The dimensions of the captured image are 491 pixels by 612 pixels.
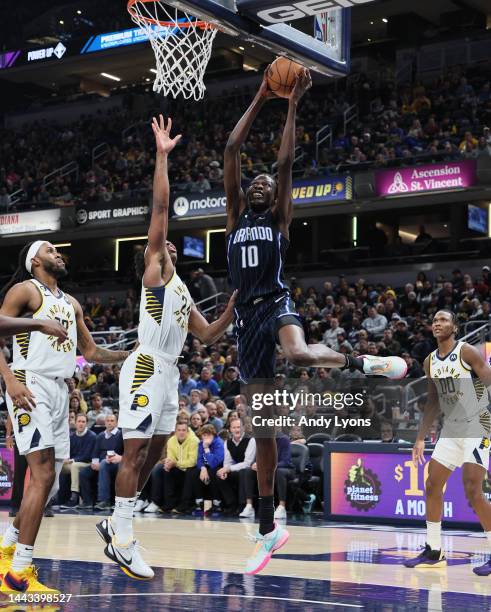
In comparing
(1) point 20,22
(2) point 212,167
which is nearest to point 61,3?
(1) point 20,22

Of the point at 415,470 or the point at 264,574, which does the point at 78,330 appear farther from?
the point at 415,470

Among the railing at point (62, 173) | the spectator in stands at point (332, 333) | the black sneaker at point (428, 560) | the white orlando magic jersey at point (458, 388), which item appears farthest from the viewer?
the railing at point (62, 173)

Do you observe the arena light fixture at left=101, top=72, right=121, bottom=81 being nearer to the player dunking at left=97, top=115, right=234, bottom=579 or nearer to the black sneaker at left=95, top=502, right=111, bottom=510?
the black sneaker at left=95, top=502, right=111, bottom=510

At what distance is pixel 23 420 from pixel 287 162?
2.35 m

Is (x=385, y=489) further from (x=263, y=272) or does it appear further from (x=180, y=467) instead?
(x=263, y=272)

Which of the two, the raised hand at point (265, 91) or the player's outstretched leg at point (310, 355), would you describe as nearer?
the player's outstretched leg at point (310, 355)

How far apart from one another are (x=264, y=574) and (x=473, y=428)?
2.25m

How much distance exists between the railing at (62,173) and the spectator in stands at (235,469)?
61.6 feet

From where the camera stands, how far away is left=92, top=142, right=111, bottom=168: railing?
30683 mm

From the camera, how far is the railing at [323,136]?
81.9ft

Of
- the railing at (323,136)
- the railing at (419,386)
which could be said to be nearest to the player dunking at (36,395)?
the railing at (419,386)

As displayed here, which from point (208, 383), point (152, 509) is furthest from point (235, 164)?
point (208, 383)

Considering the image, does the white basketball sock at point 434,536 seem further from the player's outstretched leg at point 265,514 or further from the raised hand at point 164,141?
the raised hand at point 164,141

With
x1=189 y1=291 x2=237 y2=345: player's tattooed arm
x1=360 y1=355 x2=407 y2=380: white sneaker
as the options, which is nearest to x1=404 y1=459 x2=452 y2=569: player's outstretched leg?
x1=360 y1=355 x2=407 y2=380: white sneaker
